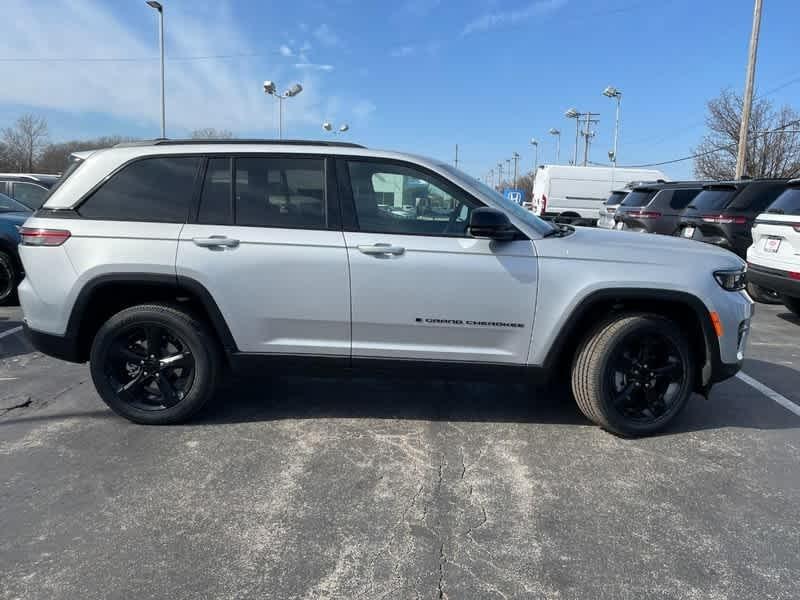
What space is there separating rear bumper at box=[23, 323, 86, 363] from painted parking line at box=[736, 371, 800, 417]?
5269 millimetres

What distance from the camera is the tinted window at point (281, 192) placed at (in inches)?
152

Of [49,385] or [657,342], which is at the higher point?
[657,342]

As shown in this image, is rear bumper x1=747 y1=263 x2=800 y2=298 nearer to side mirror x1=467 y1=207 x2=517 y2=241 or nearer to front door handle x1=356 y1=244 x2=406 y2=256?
side mirror x1=467 y1=207 x2=517 y2=241

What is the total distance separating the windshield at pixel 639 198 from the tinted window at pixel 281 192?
10288 mm

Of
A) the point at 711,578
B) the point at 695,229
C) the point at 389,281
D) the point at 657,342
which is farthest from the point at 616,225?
the point at 711,578

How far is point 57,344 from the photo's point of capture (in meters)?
4.00

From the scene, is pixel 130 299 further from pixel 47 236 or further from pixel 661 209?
pixel 661 209

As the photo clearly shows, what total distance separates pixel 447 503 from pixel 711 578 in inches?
48.7

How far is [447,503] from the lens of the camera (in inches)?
123

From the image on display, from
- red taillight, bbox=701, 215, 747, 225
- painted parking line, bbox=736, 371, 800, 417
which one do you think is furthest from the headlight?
red taillight, bbox=701, 215, 747, 225

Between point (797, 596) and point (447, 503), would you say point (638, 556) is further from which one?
point (447, 503)

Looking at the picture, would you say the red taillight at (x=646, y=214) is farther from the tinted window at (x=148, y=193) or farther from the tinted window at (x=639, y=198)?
the tinted window at (x=148, y=193)

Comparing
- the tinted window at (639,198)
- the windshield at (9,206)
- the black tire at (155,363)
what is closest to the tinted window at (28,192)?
the windshield at (9,206)

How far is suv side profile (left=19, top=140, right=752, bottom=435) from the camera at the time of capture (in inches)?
148
